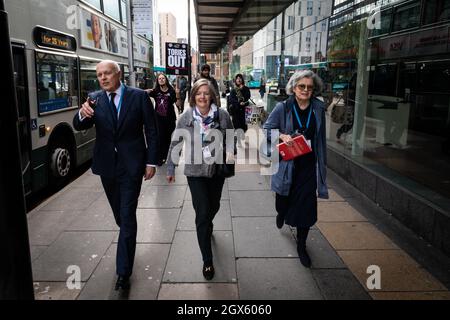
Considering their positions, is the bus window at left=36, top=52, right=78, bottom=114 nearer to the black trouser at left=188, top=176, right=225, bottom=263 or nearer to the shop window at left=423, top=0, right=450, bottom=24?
the black trouser at left=188, top=176, right=225, bottom=263

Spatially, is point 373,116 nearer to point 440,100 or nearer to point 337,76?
point 440,100

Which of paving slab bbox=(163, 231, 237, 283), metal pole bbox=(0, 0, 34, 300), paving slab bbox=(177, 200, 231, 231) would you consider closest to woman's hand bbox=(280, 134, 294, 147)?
paving slab bbox=(163, 231, 237, 283)

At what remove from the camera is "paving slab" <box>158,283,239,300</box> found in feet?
10.6

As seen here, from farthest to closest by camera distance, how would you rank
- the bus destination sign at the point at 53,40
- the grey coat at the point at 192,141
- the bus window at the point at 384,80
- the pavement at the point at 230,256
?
1. the bus window at the point at 384,80
2. the bus destination sign at the point at 53,40
3. the grey coat at the point at 192,141
4. the pavement at the point at 230,256

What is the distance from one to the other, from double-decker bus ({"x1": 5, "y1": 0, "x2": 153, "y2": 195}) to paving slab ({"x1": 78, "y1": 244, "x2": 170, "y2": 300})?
250 centimetres

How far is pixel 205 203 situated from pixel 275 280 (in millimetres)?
912

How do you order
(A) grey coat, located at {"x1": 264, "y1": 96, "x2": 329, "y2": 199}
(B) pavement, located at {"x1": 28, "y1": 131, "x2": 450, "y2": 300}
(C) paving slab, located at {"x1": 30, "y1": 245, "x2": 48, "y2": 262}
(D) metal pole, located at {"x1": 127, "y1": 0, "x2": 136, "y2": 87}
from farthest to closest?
(D) metal pole, located at {"x1": 127, "y1": 0, "x2": 136, "y2": 87} → (C) paving slab, located at {"x1": 30, "y1": 245, "x2": 48, "y2": 262} → (A) grey coat, located at {"x1": 264, "y1": 96, "x2": 329, "y2": 199} → (B) pavement, located at {"x1": 28, "y1": 131, "x2": 450, "y2": 300}

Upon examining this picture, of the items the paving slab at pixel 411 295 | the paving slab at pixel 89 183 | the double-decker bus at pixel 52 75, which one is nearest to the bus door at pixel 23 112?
the double-decker bus at pixel 52 75

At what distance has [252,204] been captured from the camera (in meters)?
5.73

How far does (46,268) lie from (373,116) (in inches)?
213

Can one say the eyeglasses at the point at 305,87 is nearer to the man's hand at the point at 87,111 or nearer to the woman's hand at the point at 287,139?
the woman's hand at the point at 287,139

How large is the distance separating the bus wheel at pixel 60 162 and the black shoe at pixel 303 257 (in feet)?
14.6

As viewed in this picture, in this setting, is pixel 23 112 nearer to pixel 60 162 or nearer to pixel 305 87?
pixel 60 162

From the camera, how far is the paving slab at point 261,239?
4.09 m
